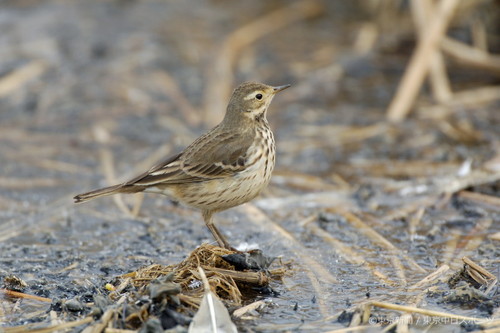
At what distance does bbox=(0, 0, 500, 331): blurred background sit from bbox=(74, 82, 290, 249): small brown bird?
533 millimetres

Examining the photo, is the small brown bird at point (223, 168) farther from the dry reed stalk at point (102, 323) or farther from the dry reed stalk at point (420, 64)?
the dry reed stalk at point (420, 64)

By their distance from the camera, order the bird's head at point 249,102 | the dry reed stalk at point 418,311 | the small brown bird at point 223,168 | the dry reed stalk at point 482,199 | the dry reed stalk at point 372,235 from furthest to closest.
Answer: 1. the dry reed stalk at point 482,199
2. the bird's head at point 249,102
3. the small brown bird at point 223,168
4. the dry reed stalk at point 372,235
5. the dry reed stalk at point 418,311

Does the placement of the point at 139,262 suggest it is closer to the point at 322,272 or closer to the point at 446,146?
the point at 322,272

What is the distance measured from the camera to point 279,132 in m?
9.55

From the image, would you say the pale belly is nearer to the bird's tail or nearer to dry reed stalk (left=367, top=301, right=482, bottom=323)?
the bird's tail

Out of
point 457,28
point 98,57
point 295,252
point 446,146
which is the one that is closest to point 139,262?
point 295,252

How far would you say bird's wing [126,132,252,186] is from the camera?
6.24 metres

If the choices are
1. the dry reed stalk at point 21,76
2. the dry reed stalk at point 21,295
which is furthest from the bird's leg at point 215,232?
the dry reed stalk at point 21,76

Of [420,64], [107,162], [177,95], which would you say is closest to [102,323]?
[107,162]

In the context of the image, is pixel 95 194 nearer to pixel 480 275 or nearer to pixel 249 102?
pixel 249 102

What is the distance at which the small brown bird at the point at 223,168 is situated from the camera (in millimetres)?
6164

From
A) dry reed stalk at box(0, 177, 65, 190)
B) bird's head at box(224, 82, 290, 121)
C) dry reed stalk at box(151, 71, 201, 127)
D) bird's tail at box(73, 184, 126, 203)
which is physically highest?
dry reed stalk at box(151, 71, 201, 127)

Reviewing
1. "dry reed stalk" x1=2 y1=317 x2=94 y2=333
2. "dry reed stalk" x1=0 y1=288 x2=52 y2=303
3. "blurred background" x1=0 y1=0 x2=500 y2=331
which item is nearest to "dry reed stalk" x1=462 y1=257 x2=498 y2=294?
"blurred background" x1=0 y1=0 x2=500 y2=331

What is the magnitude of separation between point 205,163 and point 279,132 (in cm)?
330
